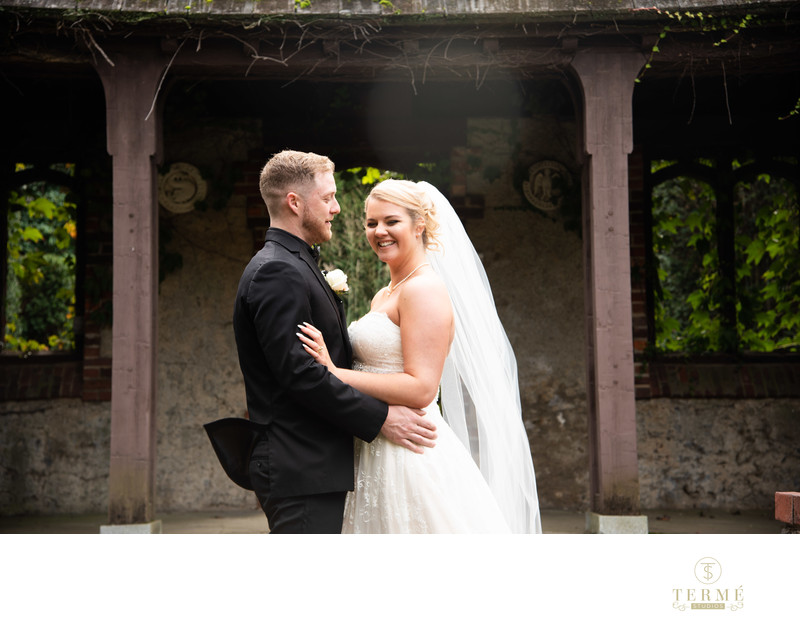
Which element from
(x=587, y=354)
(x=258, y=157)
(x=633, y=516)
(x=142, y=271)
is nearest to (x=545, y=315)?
(x=587, y=354)

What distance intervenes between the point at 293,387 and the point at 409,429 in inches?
17.8

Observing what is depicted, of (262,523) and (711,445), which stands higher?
(711,445)

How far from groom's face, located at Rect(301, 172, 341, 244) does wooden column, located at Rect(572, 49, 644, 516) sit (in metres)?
3.01

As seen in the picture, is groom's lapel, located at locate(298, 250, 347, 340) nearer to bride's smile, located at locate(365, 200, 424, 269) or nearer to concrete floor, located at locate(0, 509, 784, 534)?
bride's smile, located at locate(365, 200, 424, 269)

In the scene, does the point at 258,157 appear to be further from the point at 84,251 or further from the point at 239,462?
the point at 239,462

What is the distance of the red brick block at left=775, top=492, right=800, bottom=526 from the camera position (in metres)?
3.16

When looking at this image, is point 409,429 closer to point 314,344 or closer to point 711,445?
point 314,344

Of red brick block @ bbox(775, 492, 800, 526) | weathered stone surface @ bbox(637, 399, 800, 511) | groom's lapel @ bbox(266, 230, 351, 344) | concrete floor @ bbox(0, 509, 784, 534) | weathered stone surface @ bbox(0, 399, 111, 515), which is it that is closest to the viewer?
groom's lapel @ bbox(266, 230, 351, 344)

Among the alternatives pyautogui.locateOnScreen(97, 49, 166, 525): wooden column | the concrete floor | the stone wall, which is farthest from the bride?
the stone wall

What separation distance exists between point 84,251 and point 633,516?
485cm

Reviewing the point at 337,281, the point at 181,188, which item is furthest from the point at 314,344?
the point at 181,188

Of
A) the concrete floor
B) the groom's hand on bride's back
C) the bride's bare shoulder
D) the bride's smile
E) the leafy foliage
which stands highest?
the leafy foliage

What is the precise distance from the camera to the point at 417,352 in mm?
2619

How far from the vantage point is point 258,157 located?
23.0 ft
